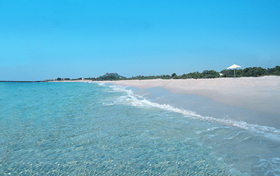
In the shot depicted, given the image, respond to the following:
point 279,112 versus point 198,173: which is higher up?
point 279,112

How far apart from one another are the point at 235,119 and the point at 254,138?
60.2 inches

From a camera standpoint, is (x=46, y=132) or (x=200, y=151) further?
(x=46, y=132)

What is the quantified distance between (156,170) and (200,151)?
113cm

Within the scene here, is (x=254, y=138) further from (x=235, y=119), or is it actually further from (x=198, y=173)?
(x=198, y=173)

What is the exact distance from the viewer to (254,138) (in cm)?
403

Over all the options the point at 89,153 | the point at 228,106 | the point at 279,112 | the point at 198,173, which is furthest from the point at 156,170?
the point at 228,106

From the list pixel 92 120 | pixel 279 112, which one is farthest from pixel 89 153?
pixel 279 112

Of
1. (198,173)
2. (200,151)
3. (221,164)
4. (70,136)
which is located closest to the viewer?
(198,173)

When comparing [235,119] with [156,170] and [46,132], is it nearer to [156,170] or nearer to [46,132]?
[156,170]

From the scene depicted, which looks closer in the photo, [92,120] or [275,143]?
[275,143]

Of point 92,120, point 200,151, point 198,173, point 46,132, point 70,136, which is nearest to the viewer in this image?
point 198,173

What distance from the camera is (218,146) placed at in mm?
3764

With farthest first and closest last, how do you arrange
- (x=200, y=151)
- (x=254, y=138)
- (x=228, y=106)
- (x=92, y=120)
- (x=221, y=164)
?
(x=228, y=106) → (x=92, y=120) → (x=254, y=138) → (x=200, y=151) → (x=221, y=164)

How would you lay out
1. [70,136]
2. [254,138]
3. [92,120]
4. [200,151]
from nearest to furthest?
[200,151]
[254,138]
[70,136]
[92,120]
